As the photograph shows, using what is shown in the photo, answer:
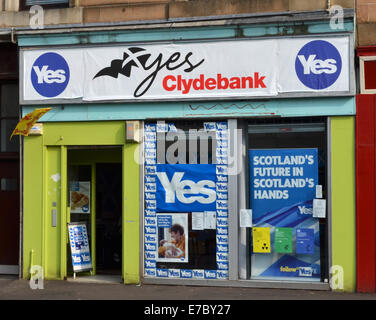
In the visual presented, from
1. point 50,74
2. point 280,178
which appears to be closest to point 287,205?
point 280,178

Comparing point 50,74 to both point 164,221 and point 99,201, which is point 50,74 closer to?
point 99,201

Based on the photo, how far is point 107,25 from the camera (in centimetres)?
1113

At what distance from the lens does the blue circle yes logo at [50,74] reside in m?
11.2

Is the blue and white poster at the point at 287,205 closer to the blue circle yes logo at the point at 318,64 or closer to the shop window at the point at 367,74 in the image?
the blue circle yes logo at the point at 318,64

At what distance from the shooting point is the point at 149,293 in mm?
10125

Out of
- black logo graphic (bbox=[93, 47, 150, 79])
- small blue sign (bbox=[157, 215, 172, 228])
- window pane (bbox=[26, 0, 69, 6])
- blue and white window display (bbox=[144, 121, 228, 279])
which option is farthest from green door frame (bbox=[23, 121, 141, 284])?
window pane (bbox=[26, 0, 69, 6])

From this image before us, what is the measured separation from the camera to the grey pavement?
9.73 metres

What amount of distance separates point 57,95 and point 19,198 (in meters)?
2.27

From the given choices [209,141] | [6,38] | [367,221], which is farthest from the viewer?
[6,38]

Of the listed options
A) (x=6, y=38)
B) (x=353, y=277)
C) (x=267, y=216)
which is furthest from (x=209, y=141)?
(x=6, y=38)

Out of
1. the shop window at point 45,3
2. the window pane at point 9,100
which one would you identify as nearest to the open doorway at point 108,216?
the window pane at point 9,100

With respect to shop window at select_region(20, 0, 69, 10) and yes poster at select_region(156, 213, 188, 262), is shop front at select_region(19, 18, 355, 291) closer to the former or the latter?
yes poster at select_region(156, 213, 188, 262)

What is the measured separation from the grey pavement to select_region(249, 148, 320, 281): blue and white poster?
0.44m

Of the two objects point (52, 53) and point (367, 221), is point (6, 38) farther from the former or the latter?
point (367, 221)
